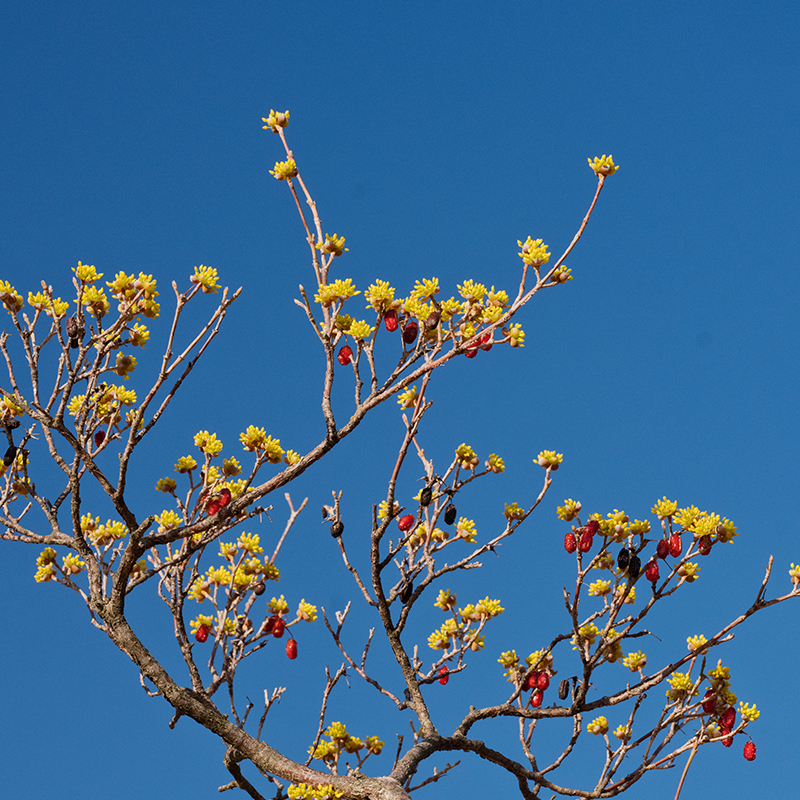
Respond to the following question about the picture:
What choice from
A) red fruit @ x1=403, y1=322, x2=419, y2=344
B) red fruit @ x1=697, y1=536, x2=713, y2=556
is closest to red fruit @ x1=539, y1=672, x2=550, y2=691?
red fruit @ x1=697, y1=536, x2=713, y2=556

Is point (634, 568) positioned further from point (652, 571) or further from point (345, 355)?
point (345, 355)

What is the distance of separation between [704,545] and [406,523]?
210 centimetres

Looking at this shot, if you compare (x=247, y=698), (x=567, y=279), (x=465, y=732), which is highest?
(x=567, y=279)

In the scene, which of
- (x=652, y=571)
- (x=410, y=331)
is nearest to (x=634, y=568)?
(x=652, y=571)

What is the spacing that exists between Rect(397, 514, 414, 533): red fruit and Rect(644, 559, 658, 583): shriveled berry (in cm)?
171

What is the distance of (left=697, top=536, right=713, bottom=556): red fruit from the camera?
559 centimetres

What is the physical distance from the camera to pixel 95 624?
17.4ft

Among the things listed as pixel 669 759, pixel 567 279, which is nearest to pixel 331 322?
pixel 567 279

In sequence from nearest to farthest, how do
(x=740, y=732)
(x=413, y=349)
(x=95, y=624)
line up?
(x=413, y=349) < (x=95, y=624) < (x=740, y=732)

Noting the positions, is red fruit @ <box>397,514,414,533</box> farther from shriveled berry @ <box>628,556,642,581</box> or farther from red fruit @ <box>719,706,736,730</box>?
red fruit @ <box>719,706,736,730</box>

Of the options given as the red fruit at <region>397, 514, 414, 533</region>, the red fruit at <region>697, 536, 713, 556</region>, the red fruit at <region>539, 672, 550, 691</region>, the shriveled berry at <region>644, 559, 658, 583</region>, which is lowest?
the red fruit at <region>539, 672, 550, 691</region>

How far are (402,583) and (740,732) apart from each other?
268cm

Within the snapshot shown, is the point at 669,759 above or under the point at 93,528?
under

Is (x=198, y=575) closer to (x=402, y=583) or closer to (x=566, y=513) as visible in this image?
(x=402, y=583)
